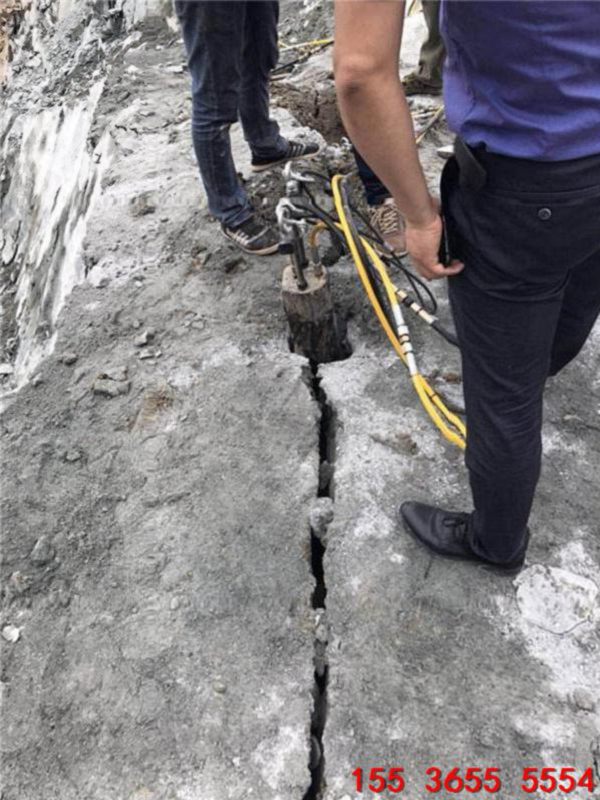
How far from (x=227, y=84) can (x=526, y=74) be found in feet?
6.08

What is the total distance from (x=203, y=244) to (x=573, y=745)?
2672 mm

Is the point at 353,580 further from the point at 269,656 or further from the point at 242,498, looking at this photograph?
the point at 242,498

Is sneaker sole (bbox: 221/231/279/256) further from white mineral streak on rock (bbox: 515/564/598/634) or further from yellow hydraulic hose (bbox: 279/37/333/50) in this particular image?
yellow hydraulic hose (bbox: 279/37/333/50)

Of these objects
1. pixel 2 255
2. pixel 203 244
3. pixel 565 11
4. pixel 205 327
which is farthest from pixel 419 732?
pixel 2 255

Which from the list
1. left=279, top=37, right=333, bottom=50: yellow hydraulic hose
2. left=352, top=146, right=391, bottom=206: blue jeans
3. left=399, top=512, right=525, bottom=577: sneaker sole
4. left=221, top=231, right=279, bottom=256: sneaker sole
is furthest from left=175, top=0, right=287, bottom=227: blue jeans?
left=279, top=37, right=333, bottom=50: yellow hydraulic hose

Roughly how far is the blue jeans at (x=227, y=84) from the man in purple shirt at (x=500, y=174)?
1546 mm

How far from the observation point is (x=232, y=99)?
2.73 meters

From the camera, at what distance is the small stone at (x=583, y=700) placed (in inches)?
67.8

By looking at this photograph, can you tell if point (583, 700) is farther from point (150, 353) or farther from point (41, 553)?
point (150, 353)

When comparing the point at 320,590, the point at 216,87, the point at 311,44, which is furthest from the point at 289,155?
the point at 320,590

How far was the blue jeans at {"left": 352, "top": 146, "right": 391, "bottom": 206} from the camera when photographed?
305 centimetres

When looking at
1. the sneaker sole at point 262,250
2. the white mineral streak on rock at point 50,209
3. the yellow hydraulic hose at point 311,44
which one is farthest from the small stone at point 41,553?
the yellow hydraulic hose at point 311,44

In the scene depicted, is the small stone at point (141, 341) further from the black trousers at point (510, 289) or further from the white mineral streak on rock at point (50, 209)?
the black trousers at point (510, 289)

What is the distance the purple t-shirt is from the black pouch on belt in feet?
0.08
